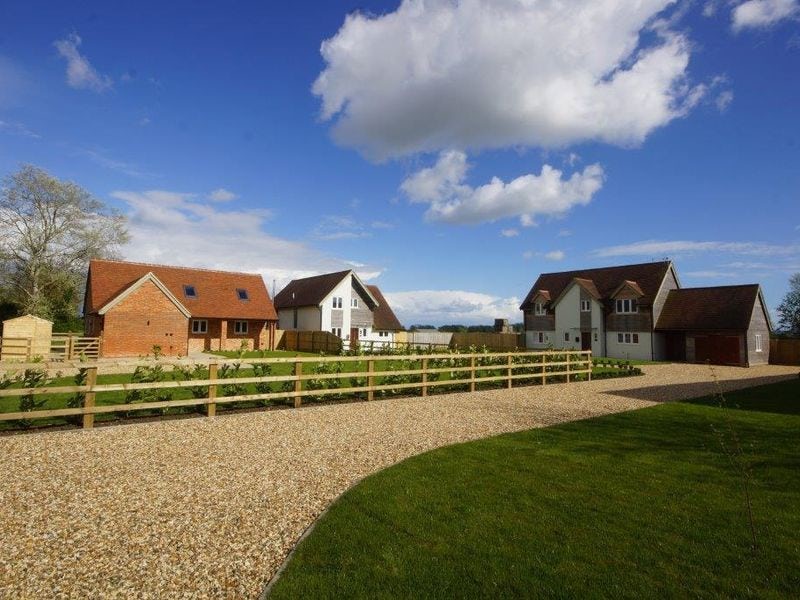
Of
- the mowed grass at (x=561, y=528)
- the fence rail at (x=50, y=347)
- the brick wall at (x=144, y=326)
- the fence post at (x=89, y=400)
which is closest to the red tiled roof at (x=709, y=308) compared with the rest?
the mowed grass at (x=561, y=528)

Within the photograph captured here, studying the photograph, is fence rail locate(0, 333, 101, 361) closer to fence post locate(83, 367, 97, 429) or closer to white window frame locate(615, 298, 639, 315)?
fence post locate(83, 367, 97, 429)

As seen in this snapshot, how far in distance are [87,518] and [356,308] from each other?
38360 millimetres

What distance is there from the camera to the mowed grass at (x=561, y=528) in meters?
4.25

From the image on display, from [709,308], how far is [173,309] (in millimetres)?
38034

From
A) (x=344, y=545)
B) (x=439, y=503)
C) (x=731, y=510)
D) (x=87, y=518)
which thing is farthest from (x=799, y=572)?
(x=87, y=518)

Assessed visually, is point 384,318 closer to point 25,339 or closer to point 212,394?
point 25,339

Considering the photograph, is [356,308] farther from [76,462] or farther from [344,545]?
[344,545]

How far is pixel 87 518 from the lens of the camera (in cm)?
565

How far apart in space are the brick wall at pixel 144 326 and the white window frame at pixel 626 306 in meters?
33.0

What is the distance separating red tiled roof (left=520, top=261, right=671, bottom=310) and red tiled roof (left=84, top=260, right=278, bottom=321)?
25058 millimetres

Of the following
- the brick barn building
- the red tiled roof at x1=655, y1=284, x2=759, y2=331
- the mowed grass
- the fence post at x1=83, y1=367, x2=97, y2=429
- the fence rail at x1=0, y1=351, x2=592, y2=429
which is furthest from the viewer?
the red tiled roof at x1=655, y1=284, x2=759, y2=331

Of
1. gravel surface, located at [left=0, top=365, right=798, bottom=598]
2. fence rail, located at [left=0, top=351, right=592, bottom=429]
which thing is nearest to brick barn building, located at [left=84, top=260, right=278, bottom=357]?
fence rail, located at [left=0, top=351, right=592, bottom=429]

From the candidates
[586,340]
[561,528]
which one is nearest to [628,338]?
[586,340]

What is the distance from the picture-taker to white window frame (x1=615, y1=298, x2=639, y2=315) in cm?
3768
